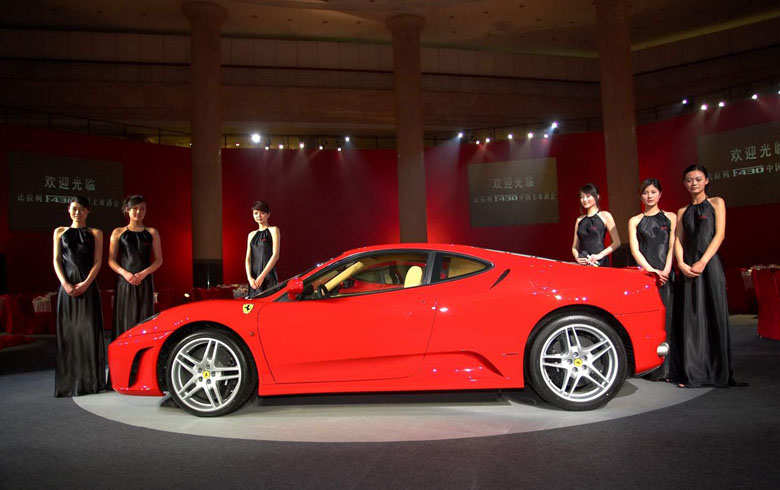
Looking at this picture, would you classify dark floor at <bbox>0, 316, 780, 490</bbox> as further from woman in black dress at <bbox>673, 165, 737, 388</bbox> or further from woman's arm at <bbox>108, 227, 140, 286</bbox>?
woman's arm at <bbox>108, 227, 140, 286</bbox>

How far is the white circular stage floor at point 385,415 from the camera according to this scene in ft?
10.2

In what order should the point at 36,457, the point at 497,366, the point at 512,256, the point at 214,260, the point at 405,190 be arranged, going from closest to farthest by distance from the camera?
the point at 36,457, the point at 497,366, the point at 512,256, the point at 214,260, the point at 405,190

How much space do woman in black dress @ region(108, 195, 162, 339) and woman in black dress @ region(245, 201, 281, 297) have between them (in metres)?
1.13

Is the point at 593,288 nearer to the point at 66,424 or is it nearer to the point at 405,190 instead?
the point at 66,424

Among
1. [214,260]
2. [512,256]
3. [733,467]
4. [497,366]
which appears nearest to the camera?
[733,467]

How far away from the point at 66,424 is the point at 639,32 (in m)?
20.1

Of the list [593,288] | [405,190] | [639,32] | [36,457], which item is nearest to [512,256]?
[593,288]

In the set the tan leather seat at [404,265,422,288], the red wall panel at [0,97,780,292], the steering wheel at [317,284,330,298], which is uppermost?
the red wall panel at [0,97,780,292]

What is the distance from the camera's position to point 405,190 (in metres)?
15.7

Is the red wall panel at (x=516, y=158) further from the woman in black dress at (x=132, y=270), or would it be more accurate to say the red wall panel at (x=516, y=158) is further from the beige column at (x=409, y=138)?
the woman in black dress at (x=132, y=270)

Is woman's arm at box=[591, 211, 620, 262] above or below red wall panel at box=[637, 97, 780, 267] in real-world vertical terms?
below

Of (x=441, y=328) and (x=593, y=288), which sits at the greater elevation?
(x=593, y=288)

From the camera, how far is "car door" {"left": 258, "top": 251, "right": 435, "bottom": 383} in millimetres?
3372

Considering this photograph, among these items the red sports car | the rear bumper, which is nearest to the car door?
the red sports car
